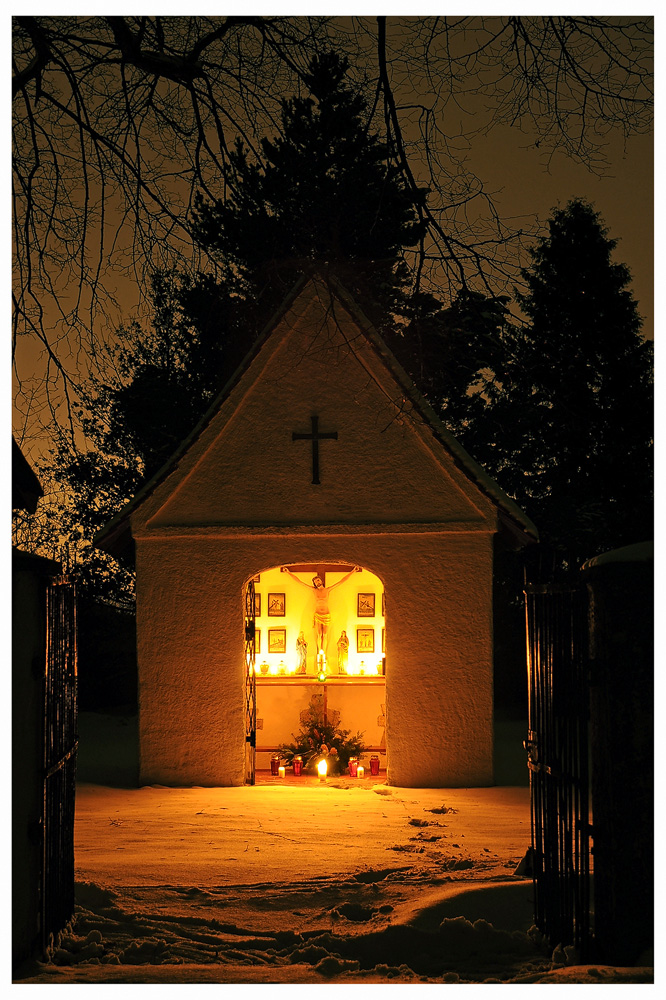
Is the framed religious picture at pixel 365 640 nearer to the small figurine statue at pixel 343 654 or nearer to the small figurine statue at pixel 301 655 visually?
the small figurine statue at pixel 343 654

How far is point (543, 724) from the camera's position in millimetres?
5500

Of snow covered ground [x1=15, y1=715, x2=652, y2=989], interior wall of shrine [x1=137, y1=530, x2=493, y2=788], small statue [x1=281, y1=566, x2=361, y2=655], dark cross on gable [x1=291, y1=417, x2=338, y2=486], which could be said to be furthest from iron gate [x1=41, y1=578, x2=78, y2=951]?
small statue [x1=281, y1=566, x2=361, y2=655]

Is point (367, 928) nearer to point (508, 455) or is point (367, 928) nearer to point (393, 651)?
point (393, 651)

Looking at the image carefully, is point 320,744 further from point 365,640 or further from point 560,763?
point 560,763

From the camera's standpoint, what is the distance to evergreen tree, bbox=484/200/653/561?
20.2 m

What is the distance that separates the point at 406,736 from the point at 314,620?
4.05 meters

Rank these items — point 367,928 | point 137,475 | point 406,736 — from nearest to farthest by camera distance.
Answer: point 367,928, point 406,736, point 137,475

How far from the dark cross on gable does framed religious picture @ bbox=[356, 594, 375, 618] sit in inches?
162

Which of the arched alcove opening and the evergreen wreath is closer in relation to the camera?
the evergreen wreath

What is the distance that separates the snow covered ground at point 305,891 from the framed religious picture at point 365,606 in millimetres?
4306

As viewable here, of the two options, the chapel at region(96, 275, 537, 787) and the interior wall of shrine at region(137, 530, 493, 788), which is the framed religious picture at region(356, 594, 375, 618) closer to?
the chapel at region(96, 275, 537, 787)

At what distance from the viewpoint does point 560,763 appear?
5148 mm

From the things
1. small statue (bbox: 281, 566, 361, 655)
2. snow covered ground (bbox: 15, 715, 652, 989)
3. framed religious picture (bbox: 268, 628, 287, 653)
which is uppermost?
small statue (bbox: 281, 566, 361, 655)

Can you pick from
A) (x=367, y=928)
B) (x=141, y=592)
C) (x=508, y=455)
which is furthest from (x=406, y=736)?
(x=508, y=455)
